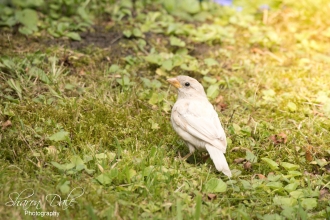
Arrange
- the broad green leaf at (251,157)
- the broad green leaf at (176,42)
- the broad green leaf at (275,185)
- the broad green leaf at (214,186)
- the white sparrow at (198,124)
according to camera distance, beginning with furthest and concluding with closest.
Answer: the broad green leaf at (176,42) → the broad green leaf at (251,157) → the white sparrow at (198,124) → the broad green leaf at (275,185) → the broad green leaf at (214,186)

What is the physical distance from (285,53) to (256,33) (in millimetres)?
630

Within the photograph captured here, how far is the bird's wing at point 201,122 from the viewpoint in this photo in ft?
14.2

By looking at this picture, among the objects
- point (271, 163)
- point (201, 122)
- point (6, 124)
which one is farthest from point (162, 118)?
point (6, 124)

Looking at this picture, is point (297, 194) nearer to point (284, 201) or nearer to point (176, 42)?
point (284, 201)

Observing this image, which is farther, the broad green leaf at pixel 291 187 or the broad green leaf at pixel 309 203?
the broad green leaf at pixel 291 187

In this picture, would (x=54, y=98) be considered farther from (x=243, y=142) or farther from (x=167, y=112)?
(x=243, y=142)

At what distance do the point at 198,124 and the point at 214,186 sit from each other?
0.62 meters

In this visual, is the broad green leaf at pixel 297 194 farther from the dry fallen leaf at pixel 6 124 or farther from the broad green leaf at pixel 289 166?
the dry fallen leaf at pixel 6 124

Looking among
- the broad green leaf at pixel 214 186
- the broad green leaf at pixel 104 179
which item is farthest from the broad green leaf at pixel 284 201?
the broad green leaf at pixel 104 179

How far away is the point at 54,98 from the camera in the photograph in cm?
529

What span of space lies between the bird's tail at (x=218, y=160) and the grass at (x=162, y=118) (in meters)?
0.11

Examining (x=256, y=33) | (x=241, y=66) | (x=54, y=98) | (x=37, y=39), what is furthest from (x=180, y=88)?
(x=256, y=33)

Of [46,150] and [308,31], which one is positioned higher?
[308,31]

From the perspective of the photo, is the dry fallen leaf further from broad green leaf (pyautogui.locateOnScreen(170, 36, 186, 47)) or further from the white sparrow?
broad green leaf (pyautogui.locateOnScreen(170, 36, 186, 47))
